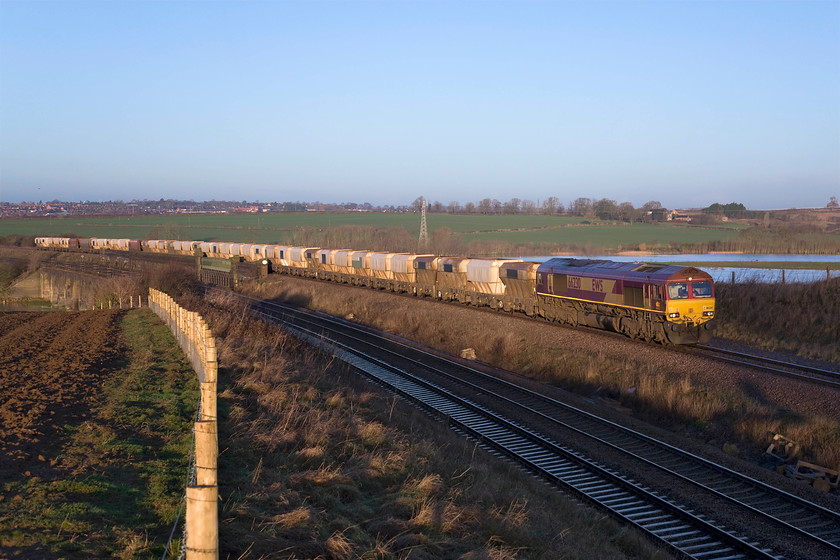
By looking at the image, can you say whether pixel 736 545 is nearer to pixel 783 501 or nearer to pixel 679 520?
pixel 679 520

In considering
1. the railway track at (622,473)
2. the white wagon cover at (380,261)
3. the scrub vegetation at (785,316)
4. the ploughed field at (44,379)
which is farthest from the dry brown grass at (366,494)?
the white wagon cover at (380,261)

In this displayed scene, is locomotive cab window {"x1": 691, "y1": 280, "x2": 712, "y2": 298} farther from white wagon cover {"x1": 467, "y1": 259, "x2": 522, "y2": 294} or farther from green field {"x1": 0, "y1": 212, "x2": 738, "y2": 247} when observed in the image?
green field {"x1": 0, "y1": 212, "x2": 738, "y2": 247}

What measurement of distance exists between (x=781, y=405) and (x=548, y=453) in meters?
7.43

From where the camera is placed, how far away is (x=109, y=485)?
8.21 m

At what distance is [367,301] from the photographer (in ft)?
146

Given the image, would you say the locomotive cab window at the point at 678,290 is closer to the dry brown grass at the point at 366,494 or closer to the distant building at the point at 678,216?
the dry brown grass at the point at 366,494

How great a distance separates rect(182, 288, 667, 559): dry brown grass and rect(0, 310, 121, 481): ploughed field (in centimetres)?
278

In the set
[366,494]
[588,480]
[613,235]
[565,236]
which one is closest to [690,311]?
[588,480]

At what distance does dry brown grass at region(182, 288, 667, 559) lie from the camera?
775 centimetres

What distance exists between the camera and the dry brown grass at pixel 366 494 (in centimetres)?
775

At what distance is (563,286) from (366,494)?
903 inches

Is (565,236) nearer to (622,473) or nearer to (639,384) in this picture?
(639,384)

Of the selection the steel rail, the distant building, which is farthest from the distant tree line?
the steel rail

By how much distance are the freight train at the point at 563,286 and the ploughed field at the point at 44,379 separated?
63.2ft
